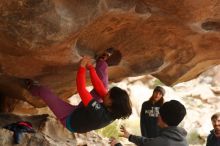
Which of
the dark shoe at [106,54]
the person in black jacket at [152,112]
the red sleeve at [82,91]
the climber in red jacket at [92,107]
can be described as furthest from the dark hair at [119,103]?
the person in black jacket at [152,112]

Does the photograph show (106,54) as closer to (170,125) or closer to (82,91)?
(82,91)

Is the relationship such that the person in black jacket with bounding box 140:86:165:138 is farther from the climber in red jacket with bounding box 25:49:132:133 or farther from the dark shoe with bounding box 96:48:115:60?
the climber in red jacket with bounding box 25:49:132:133

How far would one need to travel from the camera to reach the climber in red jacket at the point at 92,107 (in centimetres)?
431

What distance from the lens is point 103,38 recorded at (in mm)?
5453

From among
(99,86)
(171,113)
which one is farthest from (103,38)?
(171,113)

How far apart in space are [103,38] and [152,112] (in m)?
1.42

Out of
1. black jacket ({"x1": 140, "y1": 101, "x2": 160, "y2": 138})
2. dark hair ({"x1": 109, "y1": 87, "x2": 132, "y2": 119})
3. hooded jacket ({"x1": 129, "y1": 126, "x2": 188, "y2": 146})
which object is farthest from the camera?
black jacket ({"x1": 140, "y1": 101, "x2": 160, "y2": 138})

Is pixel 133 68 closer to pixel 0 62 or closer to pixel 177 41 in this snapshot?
pixel 177 41

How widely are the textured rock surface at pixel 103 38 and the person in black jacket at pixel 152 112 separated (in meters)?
0.70

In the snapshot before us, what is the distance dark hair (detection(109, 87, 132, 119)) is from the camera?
4.27 metres

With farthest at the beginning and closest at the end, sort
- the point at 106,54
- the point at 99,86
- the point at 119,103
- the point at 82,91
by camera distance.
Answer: the point at 106,54 < the point at 99,86 < the point at 82,91 < the point at 119,103

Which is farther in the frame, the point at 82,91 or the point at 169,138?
the point at 82,91

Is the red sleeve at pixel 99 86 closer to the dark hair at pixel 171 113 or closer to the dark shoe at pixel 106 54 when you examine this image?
the dark shoe at pixel 106 54

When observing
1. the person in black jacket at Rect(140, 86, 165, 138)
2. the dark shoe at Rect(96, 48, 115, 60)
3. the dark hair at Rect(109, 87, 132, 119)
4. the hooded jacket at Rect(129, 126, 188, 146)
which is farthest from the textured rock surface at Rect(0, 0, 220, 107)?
the hooded jacket at Rect(129, 126, 188, 146)
